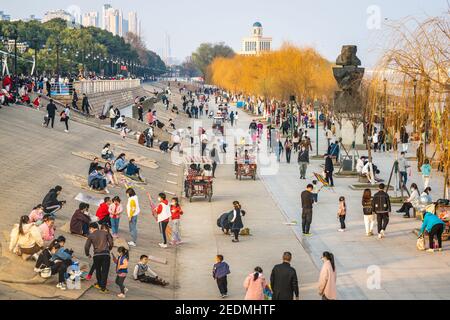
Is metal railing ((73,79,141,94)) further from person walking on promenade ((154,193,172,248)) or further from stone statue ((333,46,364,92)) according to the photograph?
person walking on promenade ((154,193,172,248))

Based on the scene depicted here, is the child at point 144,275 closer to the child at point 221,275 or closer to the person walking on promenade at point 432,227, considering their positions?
the child at point 221,275

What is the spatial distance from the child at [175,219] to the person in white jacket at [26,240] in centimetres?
471

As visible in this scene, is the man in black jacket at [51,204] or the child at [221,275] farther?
the man in black jacket at [51,204]

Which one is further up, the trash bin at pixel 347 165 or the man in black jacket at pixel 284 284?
the man in black jacket at pixel 284 284

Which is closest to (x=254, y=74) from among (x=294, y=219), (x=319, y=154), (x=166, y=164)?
(x=319, y=154)

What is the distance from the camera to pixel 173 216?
20.4 m

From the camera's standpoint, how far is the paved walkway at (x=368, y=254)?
54.7ft

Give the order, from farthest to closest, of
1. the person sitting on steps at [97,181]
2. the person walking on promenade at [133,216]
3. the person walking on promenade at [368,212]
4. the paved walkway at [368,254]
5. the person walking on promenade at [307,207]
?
the person sitting on steps at [97,181], the person walking on promenade at [307,207], the person walking on promenade at [368,212], the person walking on promenade at [133,216], the paved walkway at [368,254]

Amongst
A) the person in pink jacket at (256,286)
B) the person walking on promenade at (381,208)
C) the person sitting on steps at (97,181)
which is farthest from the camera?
the person sitting on steps at (97,181)

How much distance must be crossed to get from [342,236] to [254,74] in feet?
264

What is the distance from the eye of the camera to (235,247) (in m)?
20.6

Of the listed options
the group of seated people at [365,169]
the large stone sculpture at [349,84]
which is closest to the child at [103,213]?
the group of seated people at [365,169]

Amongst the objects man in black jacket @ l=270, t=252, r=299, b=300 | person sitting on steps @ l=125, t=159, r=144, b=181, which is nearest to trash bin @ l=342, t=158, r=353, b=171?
person sitting on steps @ l=125, t=159, r=144, b=181

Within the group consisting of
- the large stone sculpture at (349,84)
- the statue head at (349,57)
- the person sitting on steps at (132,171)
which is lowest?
the person sitting on steps at (132,171)
